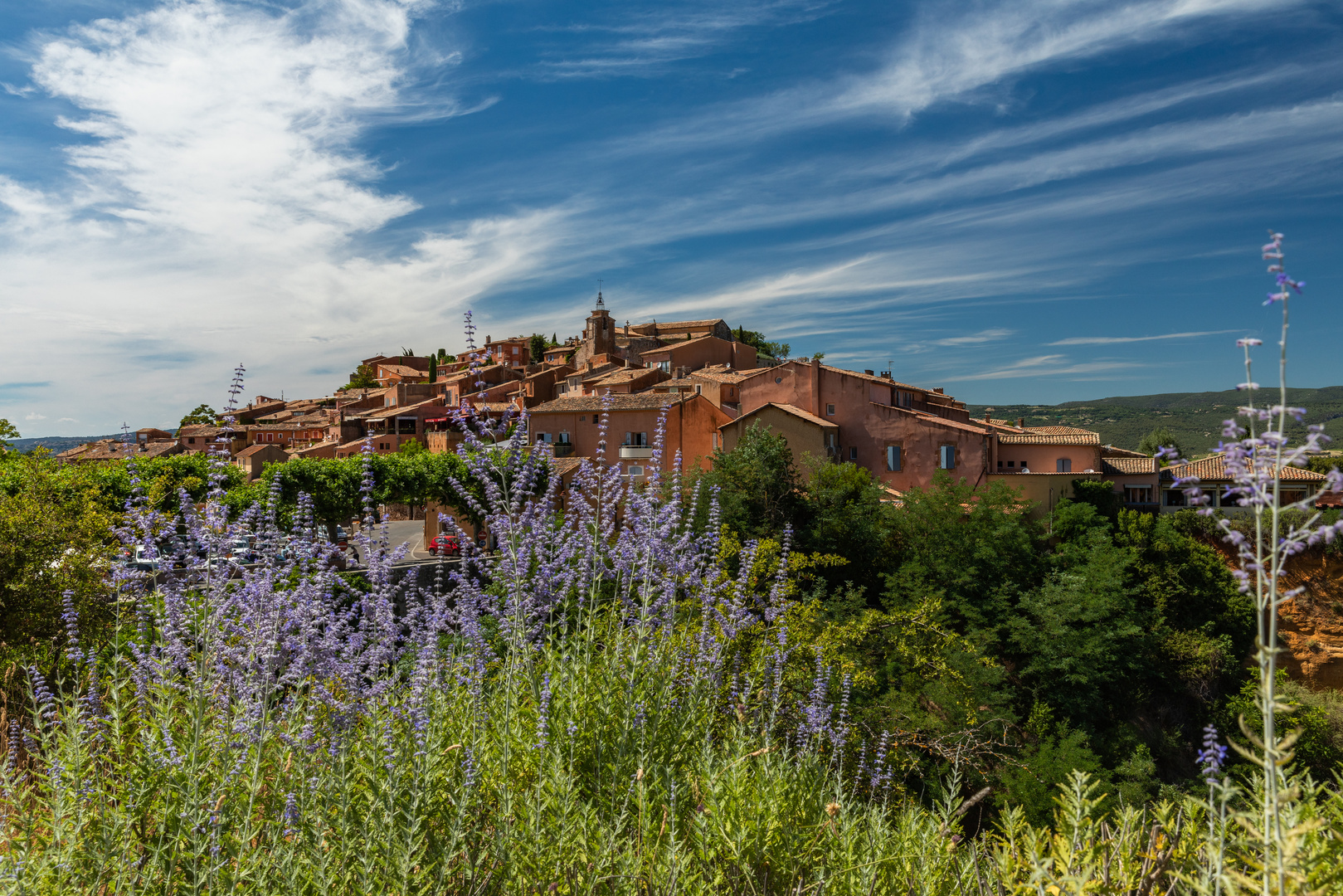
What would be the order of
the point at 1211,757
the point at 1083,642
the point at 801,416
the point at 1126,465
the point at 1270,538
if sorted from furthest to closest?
1. the point at 1126,465
2. the point at 801,416
3. the point at 1083,642
4. the point at 1211,757
5. the point at 1270,538

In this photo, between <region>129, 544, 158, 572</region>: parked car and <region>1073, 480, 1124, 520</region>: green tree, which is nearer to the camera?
<region>129, 544, 158, 572</region>: parked car

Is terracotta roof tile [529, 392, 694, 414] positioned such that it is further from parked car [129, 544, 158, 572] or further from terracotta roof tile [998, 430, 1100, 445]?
parked car [129, 544, 158, 572]

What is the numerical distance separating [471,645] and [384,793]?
1.83 metres

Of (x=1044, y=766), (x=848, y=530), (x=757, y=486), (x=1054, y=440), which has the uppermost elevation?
(x=1054, y=440)

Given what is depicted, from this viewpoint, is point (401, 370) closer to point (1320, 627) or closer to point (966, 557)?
point (966, 557)

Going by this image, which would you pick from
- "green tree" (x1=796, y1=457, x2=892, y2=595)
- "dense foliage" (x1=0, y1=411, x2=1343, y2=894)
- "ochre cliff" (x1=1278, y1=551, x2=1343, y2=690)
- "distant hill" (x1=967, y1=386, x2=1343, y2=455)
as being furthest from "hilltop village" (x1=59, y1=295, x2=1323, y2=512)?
"distant hill" (x1=967, y1=386, x2=1343, y2=455)

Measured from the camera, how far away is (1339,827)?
2.73 meters

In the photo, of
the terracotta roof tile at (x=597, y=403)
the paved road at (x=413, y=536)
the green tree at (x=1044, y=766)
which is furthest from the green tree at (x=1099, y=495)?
the paved road at (x=413, y=536)

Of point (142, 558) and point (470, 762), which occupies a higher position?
point (142, 558)

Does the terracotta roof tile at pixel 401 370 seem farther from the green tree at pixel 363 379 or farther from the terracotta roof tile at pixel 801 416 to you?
the terracotta roof tile at pixel 801 416

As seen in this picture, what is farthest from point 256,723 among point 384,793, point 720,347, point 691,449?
point 720,347

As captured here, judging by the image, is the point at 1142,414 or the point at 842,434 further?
the point at 1142,414

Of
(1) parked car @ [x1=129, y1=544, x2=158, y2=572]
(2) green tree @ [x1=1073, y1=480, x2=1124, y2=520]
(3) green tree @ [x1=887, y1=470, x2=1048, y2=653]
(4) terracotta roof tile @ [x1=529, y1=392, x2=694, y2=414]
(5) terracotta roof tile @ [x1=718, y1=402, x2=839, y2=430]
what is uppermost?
(4) terracotta roof tile @ [x1=529, y1=392, x2=694, y2=414]

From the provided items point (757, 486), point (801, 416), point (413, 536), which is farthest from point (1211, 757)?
point (413, 536)
